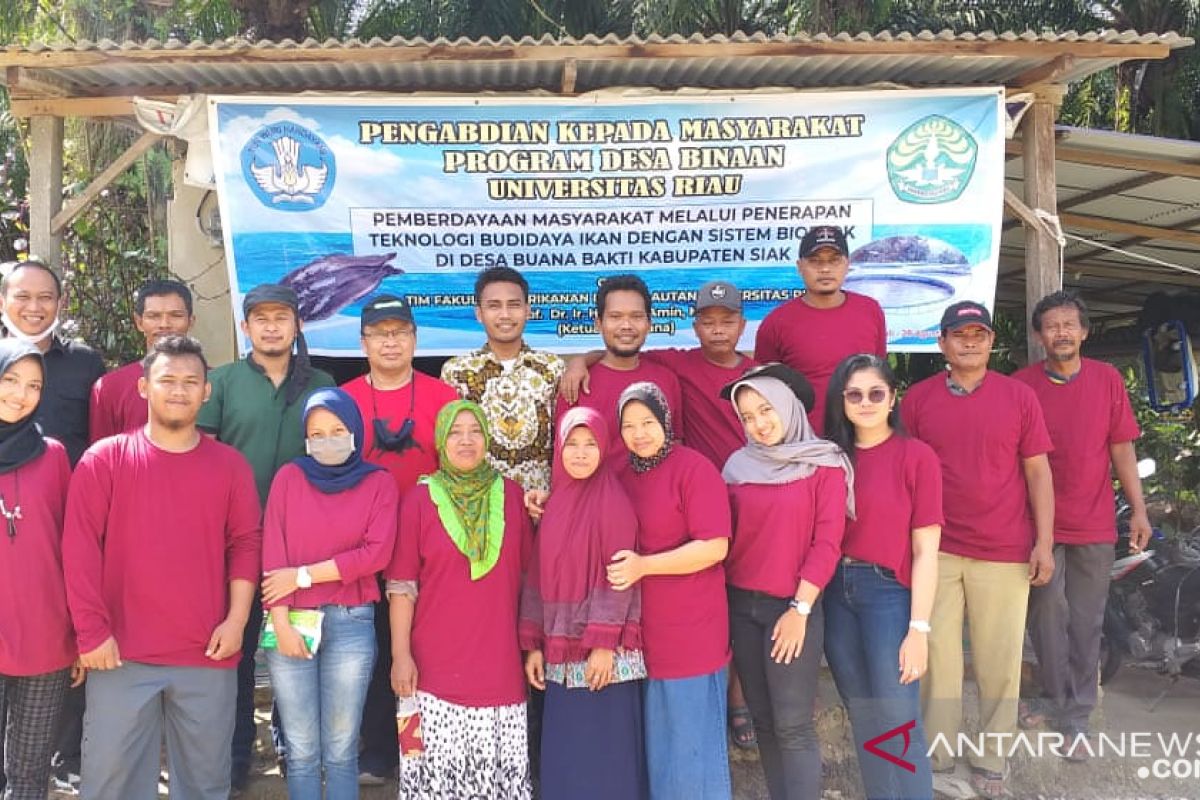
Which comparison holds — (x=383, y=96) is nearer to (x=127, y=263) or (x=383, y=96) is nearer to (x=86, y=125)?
(x=127, y=263)

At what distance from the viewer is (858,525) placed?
3076mm

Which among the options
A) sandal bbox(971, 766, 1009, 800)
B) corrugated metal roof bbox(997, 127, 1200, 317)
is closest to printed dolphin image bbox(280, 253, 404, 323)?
sandal bbox(971, 766, 1009, 800)

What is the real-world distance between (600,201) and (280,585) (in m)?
2.65

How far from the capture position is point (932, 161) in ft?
15.6

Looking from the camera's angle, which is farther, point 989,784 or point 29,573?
point 989,784

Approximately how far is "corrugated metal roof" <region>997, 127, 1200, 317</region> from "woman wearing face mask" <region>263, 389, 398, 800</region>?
4.35 meters

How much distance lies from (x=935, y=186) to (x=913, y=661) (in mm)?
2712

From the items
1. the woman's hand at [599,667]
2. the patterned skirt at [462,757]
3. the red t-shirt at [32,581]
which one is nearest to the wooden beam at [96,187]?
the red t-shirt at [32,581]

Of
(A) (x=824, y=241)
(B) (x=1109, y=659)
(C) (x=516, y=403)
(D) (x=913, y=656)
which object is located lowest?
(B) (x=1109, y=659)

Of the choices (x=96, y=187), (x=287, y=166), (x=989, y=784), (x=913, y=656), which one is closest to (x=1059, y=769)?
(x=989, y=784)

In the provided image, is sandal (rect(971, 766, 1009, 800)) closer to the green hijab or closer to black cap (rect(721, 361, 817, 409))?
black cap (rect(721, 361, 817, 409))

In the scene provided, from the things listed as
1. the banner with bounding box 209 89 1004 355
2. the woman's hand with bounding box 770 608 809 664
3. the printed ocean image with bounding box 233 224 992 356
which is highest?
the banner with bounding box 209 89 1004 355

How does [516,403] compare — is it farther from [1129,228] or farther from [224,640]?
[1129,228]

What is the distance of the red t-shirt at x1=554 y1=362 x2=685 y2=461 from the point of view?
10.9 ft
